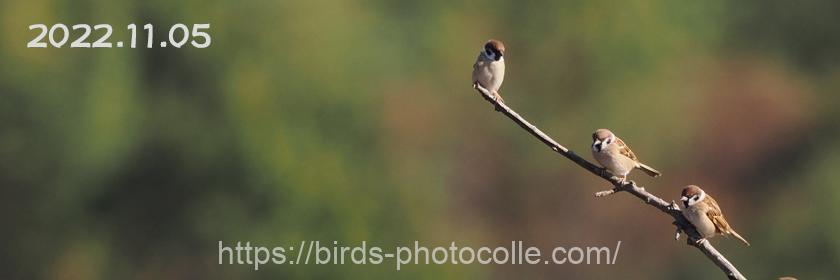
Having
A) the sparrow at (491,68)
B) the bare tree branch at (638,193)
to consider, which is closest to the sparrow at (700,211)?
the bare tree branch at (638,193)

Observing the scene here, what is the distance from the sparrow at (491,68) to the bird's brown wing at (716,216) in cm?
85

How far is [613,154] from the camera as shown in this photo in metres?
3.86

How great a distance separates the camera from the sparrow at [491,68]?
411cm

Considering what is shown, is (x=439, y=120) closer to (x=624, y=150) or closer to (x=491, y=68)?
(x=491, y=68)

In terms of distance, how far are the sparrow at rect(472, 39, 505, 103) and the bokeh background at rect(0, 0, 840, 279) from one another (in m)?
0.09

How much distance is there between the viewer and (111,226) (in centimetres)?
429

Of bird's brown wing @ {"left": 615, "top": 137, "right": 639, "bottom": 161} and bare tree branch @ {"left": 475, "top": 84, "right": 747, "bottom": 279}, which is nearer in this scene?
bare tree branch @ {"left": 475, "top": 84, "right": 747, "bottom": 279}

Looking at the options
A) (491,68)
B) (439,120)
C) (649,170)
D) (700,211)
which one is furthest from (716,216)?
(439,120)

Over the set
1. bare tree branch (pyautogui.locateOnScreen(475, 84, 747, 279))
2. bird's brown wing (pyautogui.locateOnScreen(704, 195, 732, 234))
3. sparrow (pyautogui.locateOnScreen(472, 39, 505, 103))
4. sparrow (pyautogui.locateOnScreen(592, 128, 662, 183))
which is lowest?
bare tree branch (pyautogui.locateOnScreen(475, 84, 747, 279))

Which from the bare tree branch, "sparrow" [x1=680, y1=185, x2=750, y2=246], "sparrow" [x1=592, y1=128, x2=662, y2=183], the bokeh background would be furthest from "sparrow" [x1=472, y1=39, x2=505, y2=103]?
"sparrow" [x1=680, y1=185, x2=750, y2=246]

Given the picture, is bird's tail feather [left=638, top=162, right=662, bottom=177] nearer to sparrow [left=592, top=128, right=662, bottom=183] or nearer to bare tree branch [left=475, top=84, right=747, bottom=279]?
sparrow [left=592, top=128, right=662, bottom=183]

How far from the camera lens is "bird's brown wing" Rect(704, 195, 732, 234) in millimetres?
3875

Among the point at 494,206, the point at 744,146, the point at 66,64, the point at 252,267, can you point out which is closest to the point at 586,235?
the point at 494,206

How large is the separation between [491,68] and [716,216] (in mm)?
974
